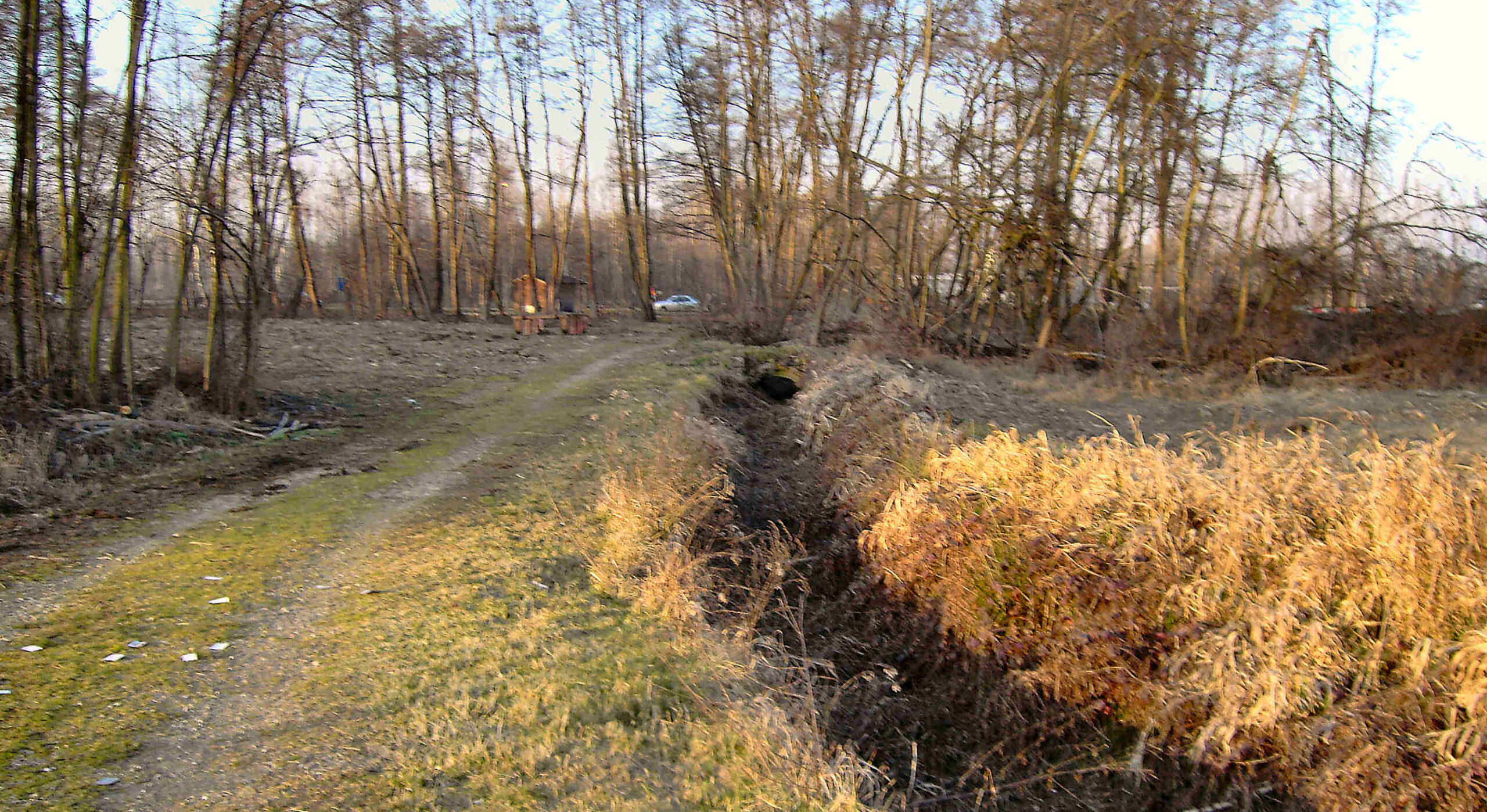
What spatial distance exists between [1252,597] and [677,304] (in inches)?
1970

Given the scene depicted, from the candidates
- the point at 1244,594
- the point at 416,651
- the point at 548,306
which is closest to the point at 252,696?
the point at 416,651

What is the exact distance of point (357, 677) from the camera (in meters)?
4.57

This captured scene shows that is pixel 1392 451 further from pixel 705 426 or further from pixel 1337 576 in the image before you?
pixel 705 426

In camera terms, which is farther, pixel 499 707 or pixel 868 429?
pixel 868 429

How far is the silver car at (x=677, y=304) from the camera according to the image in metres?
46.8

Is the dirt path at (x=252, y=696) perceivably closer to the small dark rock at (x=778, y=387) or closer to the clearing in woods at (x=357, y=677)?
the clearing in woods at (x=357, y=677)

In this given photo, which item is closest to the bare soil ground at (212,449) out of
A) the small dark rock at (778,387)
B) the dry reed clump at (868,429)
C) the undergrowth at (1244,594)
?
the small dark rock at (778,387)

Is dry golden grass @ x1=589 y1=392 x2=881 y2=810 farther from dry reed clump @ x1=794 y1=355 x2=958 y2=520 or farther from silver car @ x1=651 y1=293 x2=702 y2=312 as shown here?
silver car @ x1=651 y1=293 x2=702 y2=312

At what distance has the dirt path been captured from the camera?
354cm

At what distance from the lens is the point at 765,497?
10.1 meters

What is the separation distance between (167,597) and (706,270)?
5767 cm

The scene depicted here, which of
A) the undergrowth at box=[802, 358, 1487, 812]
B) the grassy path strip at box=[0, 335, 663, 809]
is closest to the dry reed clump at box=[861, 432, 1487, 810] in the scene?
the undergrowth at box=[802, 358, 1487, 812]

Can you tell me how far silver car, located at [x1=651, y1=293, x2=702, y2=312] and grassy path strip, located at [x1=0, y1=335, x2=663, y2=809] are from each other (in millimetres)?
37353

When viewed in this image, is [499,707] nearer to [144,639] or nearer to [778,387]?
[144,639]
